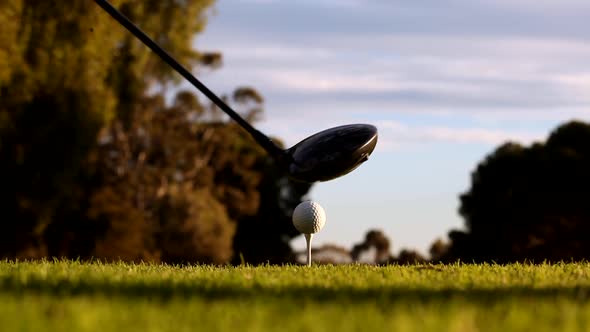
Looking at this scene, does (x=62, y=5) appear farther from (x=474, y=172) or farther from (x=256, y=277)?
(x=256, y=277)

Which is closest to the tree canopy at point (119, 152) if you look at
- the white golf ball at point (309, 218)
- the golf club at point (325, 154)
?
the white golf ball at point (309, 218)

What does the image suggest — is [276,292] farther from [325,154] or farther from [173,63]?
[173,63]

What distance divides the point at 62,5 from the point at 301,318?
102 feet

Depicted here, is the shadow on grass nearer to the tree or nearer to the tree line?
the tree line

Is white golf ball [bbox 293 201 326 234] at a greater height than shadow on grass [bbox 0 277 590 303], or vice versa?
white golf ball [bbox 293 201 326 234]

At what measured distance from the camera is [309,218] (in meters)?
10.4

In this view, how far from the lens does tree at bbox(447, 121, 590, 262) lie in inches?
1634

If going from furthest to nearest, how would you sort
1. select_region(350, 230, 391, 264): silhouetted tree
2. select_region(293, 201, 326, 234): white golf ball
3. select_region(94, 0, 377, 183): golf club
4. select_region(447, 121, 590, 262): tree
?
select_region(350, 230, 391, 264): silhouetted tree → select_region(447, 121, 590, 262): tree → select_region(293, 201, 326, 234): white golf ball → select_region(94, 0, 377, 183): golf club

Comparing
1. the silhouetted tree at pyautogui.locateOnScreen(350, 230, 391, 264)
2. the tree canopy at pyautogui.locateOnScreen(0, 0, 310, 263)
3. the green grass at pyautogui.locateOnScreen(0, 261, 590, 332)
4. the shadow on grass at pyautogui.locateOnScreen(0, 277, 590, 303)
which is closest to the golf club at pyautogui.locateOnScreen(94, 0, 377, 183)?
the green grass at pyautogui.locateOnScreen(0, 261, 590, 332)

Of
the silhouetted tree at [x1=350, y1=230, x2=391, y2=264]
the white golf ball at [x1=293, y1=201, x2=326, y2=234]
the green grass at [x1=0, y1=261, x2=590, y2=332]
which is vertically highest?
the white golf ball at [x1=293, y1=201, x2=326, y2=234]

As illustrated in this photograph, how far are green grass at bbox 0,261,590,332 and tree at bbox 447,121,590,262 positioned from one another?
33240mm

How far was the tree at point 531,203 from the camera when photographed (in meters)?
41.5

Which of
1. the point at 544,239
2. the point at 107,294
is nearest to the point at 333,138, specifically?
the point at 107,294

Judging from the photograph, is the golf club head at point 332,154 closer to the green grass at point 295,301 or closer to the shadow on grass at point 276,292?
the green grass at point 295,301
